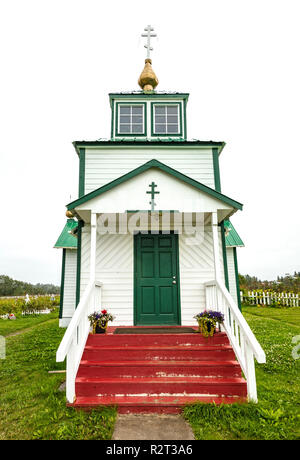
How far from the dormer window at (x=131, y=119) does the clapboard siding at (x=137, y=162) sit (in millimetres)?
1264

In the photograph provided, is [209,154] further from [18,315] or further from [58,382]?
[18,315]

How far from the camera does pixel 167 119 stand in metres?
9.07

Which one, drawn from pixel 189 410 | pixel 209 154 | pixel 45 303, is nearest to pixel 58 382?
pixel 189 410

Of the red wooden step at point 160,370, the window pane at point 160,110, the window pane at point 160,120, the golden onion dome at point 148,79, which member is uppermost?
the golden onion dome at point 148,79

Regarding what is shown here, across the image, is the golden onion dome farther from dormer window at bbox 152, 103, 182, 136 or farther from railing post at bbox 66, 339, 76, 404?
railing post at bbox 66, 339, 76, 404

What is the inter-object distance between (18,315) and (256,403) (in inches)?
688

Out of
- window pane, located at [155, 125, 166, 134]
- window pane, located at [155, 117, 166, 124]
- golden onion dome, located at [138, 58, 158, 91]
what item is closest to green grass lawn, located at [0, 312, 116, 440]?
window pane, located at [155, 125, 166, 134]

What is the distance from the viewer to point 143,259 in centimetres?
709

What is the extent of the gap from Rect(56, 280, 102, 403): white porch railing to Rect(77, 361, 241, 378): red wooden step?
0.32m

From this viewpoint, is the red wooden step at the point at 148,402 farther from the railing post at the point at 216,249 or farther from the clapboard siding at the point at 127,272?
the clapboard siding at the point at 127,272

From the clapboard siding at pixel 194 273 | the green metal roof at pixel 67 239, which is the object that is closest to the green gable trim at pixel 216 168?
the clapboard siding at pixel 194 273

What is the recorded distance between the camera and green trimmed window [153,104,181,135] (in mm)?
8906

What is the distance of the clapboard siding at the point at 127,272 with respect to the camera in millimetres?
6850

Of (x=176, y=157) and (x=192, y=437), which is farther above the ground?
(x=176, y=157)
